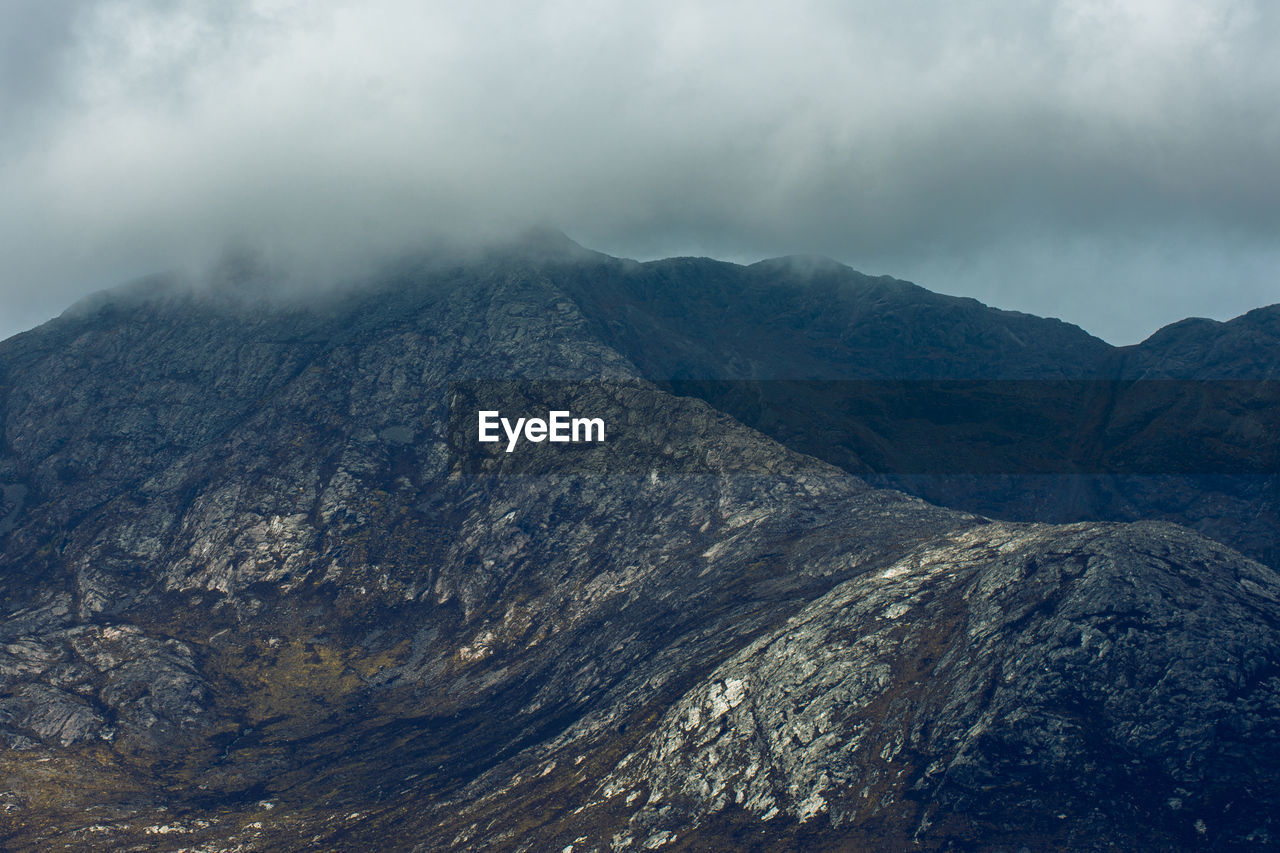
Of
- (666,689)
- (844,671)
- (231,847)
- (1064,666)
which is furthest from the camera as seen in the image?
(666,689)

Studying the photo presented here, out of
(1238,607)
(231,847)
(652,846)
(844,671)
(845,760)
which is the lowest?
(231,847)

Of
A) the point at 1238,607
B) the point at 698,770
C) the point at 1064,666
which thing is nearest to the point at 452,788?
the point at 698,770

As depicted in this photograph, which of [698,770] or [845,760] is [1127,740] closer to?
[845,760]

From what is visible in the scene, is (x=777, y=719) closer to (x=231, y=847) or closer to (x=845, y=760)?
(x=845, y=760)

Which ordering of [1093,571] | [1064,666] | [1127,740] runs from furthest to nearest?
[1093,571] → [1064,666] → [1127,740]

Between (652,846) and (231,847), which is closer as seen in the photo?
(652,846)

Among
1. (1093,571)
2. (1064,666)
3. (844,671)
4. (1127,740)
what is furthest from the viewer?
(844,671)

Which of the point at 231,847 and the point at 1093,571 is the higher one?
the point at 1093,571

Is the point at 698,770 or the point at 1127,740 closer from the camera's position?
the point at 1127,740

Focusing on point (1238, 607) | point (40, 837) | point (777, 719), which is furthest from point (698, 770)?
point (40, 837)
